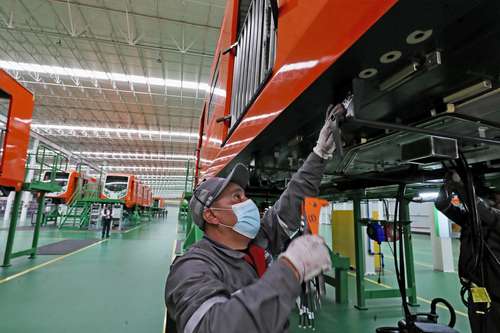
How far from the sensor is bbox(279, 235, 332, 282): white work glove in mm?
828

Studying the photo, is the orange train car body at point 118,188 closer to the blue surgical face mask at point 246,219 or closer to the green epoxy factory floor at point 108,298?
the green epoxy factory floor at point 108,298

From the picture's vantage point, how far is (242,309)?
29.4 inches

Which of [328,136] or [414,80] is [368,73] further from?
[328,136]

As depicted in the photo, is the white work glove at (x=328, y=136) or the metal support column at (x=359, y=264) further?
the metal support column at (x=359, y=264)

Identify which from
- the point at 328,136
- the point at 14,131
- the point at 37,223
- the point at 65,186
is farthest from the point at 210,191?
the point at 65,186

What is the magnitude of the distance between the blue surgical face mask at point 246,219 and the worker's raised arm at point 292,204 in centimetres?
23

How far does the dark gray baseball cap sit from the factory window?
351mm

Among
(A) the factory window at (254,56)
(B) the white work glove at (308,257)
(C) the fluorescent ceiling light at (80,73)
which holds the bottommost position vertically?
(B) the white work glove at (308,257)

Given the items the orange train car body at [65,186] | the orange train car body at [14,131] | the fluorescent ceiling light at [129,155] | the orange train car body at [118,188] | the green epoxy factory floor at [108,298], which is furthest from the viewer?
the fluorescent ceiling light at [129,155]

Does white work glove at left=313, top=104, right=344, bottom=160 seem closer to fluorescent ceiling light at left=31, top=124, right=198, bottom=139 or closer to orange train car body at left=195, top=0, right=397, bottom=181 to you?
orange train car body at left=195, top=0, right=397, bottom=181

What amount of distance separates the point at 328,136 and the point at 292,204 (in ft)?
1.96

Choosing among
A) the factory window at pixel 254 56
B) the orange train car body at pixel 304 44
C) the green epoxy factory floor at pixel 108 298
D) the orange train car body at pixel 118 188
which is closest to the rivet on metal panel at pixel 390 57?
the orange train car body at pixel 304 44

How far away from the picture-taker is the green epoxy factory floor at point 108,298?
142 inches

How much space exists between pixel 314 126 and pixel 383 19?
735 mm
